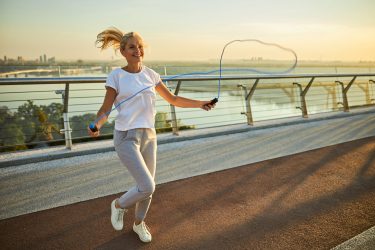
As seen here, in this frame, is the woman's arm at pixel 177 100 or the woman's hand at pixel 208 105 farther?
the woman's arm at pixel 177 100

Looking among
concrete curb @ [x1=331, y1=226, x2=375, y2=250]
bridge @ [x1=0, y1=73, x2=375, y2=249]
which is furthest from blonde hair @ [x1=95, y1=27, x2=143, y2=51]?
Result: concrete curb @ [x1=331, y1=226, x2=375, y2=250]

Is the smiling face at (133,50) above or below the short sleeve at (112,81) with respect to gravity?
above

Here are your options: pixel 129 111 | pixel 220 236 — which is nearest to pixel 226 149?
pixel 220 236

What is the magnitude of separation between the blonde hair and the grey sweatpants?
0.78 metres

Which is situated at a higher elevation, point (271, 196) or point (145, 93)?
point (145, 93)

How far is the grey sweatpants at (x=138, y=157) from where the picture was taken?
292cm

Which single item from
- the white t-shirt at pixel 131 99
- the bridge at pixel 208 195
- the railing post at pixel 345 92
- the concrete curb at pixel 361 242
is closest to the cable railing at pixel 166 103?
the railing post at pixel 345 92

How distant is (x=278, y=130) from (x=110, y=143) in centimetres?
380

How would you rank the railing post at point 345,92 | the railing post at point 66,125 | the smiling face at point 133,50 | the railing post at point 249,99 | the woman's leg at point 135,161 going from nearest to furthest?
the woman's leg at point 135,161 → the smiling face at point 133,50 → the railing post at point 66,125 → the railing post at point 249,99 → the railing post at point 345,92

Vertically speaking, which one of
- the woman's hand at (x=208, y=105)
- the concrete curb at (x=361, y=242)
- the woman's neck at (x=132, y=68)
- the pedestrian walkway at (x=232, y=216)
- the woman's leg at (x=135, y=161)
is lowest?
the concrete curb at (x=361, y=242)

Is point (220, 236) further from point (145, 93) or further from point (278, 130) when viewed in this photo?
point (278, 130)

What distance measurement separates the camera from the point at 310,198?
4074 mm

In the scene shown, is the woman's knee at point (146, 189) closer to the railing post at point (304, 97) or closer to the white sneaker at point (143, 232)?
the white sneaker at point (143, 232)

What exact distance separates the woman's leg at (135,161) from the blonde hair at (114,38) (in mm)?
776
